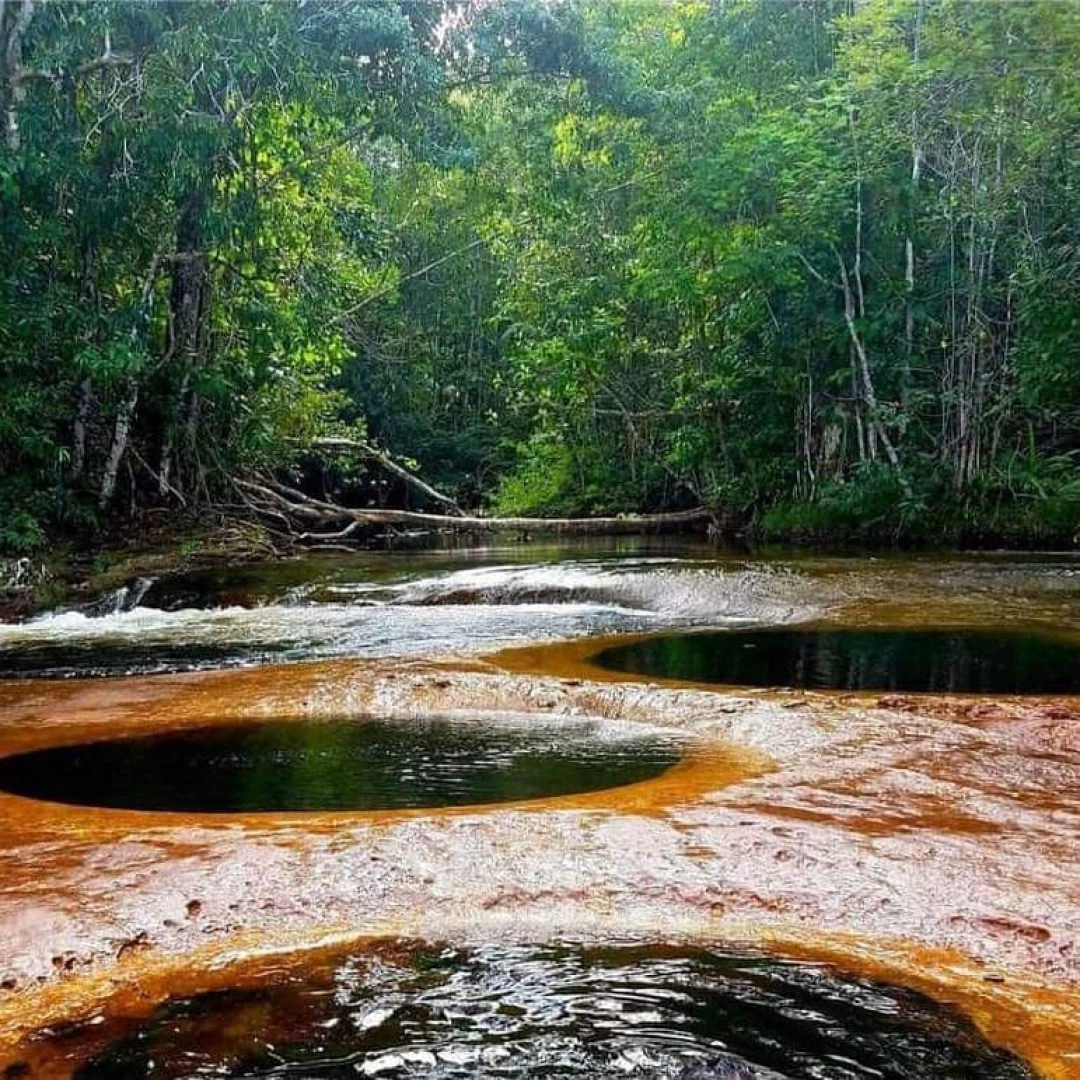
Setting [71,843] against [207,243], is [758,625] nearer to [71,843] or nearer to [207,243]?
[71,843]

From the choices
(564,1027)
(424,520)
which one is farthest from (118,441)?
(564,1027)

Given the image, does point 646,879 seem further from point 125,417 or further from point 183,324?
point 183,324

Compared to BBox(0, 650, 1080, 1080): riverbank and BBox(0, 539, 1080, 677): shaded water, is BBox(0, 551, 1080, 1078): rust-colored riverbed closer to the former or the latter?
BBox(0, 650, 1080, 1080): riverbank

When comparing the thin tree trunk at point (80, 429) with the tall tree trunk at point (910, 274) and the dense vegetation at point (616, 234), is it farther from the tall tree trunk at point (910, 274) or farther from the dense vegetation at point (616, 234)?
the tall tree trunk at point (910, 274)

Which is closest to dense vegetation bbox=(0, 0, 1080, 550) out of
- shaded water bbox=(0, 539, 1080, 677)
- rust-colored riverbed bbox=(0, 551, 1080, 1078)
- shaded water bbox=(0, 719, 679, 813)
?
shaded water bbox=(0, 539, 1080, 677)

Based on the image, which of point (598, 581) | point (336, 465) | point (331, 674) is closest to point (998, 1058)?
point (331, 674)
